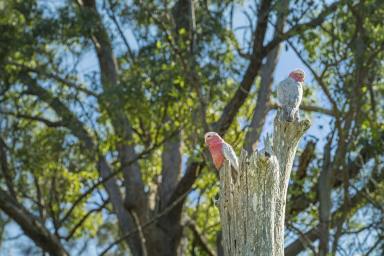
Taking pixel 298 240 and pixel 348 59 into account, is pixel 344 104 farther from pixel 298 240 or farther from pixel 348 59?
pixel 298 240

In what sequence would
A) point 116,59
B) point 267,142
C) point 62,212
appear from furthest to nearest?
point 62,212, point 116,59, point 267,142

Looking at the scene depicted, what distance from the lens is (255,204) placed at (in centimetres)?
533

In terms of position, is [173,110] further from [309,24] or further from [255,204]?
[255,204]

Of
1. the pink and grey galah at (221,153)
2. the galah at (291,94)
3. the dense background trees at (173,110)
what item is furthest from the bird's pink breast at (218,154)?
the dense background trees at (173,110)

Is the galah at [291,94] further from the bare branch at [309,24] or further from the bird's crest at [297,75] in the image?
the bare branch at [309,24]

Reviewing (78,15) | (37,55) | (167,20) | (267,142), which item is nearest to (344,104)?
→ (167,20)

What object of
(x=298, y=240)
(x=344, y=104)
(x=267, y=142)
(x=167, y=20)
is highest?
(x=167, y=20)

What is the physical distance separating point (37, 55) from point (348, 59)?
15.1ft

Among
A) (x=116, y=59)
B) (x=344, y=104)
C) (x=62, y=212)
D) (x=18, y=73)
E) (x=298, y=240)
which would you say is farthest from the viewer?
(x=62, y=212)

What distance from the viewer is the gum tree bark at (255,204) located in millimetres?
5262

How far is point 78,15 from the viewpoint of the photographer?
12.0 metres

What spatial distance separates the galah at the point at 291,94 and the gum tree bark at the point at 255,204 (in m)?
0.07

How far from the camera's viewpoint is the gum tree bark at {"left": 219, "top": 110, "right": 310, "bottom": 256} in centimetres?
526

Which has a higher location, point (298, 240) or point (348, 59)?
point (348, 59)
